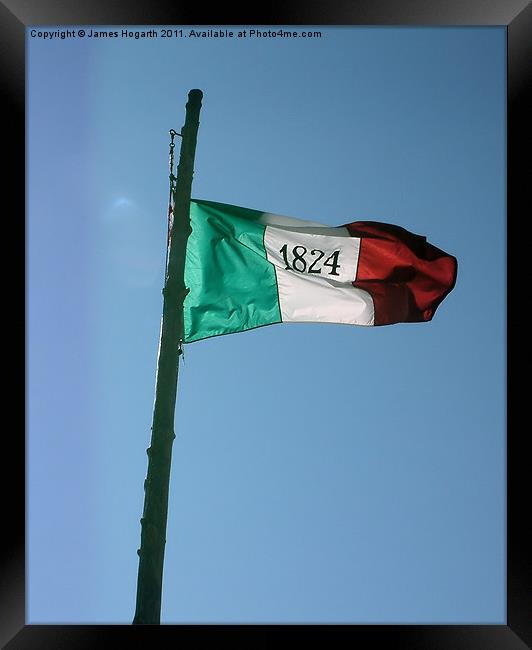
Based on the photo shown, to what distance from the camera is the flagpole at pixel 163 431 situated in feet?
18.9

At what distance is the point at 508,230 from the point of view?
6207 mm

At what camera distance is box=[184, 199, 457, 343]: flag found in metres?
8.16

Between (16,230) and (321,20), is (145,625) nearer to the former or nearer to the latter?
(16,230)

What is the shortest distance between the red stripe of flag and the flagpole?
2.19m

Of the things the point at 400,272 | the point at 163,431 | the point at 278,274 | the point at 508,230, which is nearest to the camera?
the point at 163,431

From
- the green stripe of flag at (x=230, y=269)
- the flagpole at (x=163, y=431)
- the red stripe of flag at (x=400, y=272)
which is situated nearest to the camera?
the flagpole at (x=163, y=431)

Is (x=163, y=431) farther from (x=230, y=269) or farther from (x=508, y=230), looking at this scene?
(x=508, y=230)

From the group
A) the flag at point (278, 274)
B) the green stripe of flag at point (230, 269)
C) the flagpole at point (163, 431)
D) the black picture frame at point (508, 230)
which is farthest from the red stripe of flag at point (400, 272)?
the black picture frame at point (508, 230)

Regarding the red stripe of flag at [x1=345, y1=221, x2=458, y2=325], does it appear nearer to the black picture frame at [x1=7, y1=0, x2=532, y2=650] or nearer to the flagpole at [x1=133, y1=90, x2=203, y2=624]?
the flagpole at [x1=133, y1=90, x2=203, y2=624]

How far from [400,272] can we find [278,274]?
1.25 metres

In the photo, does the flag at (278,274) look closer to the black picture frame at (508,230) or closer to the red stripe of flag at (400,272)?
the red stripe of flag at (400,272)

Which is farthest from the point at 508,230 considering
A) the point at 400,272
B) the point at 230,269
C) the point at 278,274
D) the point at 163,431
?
the point at 230,269

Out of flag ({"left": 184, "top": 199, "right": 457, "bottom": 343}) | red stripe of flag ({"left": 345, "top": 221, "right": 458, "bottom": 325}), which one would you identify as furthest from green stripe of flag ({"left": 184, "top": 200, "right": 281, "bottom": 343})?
red stripe of flag ({"left": 345, "top": 221, "right": 458, "bottom": 325})

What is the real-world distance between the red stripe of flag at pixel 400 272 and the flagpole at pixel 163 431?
219cm
